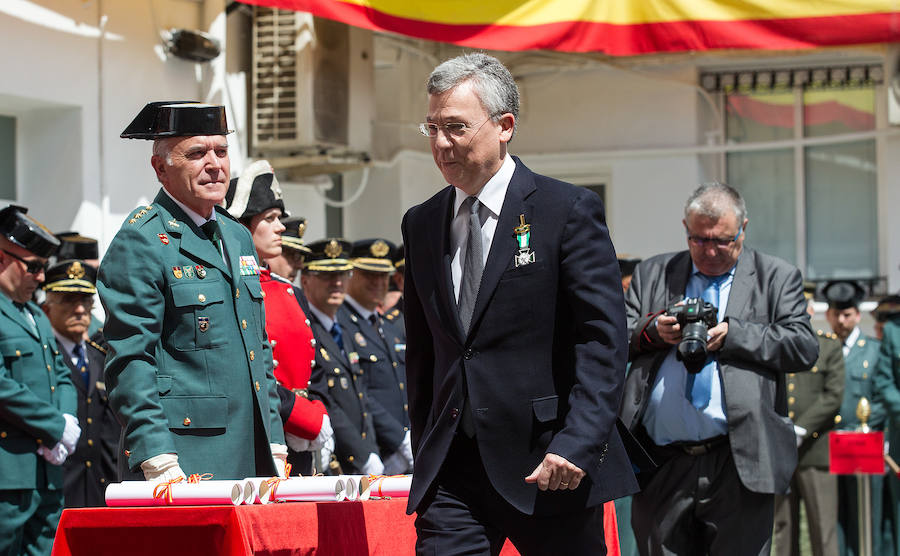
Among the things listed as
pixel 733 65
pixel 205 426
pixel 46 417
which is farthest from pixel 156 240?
pixel 733 65

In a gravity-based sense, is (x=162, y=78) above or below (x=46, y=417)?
above

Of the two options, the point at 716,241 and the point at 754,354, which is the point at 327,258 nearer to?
the point at 716,241

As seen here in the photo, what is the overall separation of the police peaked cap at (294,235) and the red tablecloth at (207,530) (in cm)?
328

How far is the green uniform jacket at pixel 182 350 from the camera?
427 cm

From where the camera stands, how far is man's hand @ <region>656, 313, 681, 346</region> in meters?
5.70

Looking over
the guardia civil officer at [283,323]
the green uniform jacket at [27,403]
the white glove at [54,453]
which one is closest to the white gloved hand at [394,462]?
the guardia civil officer at [283,323]

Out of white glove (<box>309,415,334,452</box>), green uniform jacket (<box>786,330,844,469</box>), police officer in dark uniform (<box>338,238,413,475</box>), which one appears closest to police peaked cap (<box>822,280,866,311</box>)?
green uniform jacket (<box>786,330,844,469</box>)

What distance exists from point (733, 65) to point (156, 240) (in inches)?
378

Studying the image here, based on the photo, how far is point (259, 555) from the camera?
13.4ft

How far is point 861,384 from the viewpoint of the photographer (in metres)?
10.3

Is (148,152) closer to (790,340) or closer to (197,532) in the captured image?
(790,340)

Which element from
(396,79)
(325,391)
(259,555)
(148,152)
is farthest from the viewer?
(396,79)

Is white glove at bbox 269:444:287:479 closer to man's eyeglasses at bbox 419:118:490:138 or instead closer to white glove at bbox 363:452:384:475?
man's eyeglasses at bbox 419:118:490:138

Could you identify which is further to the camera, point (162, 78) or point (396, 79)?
point (396, 79)
